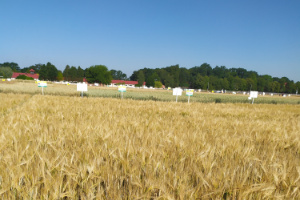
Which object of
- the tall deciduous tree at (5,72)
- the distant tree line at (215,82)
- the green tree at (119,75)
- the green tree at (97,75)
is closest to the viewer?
the green tree at (97,75)

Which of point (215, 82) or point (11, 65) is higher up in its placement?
point (11, 65)

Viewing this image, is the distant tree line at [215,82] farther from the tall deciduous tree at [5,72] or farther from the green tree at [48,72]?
the tall deciduous tree at [5,72]

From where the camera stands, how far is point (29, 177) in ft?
3.56

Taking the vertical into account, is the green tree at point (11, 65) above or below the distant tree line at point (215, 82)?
above

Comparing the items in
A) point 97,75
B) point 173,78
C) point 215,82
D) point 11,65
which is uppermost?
point 11,65

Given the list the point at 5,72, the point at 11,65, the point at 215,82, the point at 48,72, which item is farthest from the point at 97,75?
the point at 11,65

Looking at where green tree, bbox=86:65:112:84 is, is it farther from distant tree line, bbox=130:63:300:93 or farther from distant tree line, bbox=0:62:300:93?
distant tree line, bbox=130:63:300:93

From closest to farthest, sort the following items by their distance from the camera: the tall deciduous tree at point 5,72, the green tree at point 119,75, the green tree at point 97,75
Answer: the green tree at point 97,75 → the tall deciduous tree at point 5,72 → the green tree at point 119,75

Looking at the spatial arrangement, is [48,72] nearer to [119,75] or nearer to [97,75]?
[97,75]

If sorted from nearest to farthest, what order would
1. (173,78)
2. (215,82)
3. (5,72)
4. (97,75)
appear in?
(97,75) < (5,72) < (215,82) < (173,78)

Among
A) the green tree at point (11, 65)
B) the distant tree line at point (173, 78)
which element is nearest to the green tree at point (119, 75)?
the distant tree line at point (173, 78)

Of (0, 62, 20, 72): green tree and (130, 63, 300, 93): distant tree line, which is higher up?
(0, 62, 20, 72): green tree

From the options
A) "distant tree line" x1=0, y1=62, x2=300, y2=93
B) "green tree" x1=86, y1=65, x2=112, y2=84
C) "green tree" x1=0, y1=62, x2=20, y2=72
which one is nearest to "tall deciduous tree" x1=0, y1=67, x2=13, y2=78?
"distant tree line" x1=0, y1=62, x2=300, y2=93

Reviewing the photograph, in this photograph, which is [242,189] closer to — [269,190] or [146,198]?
[269,190]
